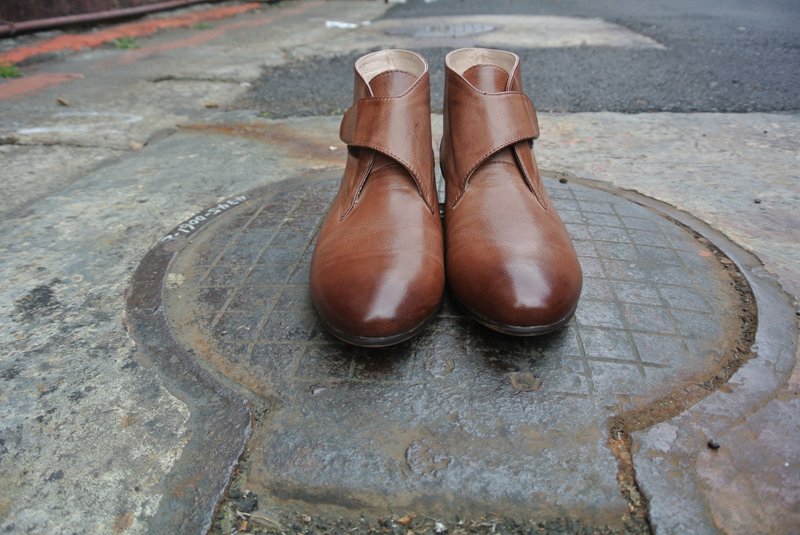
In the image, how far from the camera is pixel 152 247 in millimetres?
1608

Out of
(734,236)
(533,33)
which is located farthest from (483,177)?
(533,33)

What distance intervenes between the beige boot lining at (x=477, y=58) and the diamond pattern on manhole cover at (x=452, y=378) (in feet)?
1.81

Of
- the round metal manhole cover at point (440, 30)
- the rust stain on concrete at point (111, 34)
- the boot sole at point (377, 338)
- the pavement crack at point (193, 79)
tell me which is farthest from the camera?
the round metal manhole cover at point (440, 30)

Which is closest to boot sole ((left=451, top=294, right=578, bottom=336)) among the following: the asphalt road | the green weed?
the asphalt road

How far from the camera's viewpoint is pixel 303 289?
1.36m

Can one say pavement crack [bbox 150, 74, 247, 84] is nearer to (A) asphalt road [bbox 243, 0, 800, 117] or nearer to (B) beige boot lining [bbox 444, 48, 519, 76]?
(A) asphalt road [bbox 243, 0, 800, 117]

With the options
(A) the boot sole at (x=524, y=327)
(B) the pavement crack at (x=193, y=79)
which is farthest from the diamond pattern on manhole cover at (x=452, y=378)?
(B) the pavement crack at (x=193, y=79)

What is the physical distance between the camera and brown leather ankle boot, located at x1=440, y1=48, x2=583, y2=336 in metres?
1.11

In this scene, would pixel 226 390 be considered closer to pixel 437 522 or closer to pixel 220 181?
pixel 437 522

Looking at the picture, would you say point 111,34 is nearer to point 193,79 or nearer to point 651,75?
point 193,79

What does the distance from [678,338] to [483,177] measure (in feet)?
1.91

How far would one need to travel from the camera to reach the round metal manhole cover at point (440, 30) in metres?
5.53

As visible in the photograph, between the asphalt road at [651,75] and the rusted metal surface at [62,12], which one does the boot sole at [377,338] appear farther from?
the rusted metal surface at [62,12]

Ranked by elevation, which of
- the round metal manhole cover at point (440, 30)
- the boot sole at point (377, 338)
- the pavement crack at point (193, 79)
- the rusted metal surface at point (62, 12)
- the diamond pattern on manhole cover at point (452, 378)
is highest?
the rusted metal surface at point (62, 12)
